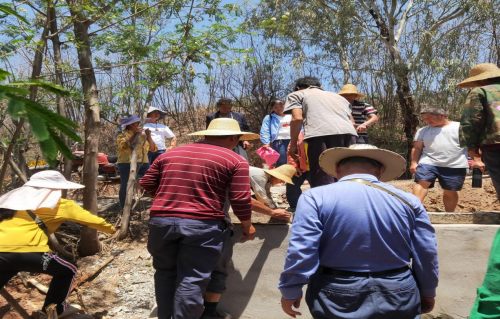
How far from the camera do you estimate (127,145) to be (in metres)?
6.15

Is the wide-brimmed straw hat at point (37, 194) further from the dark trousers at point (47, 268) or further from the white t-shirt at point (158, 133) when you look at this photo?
the white t-shirt at point (158, 133)

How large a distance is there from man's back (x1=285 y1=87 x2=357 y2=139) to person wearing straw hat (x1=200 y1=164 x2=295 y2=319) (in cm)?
49

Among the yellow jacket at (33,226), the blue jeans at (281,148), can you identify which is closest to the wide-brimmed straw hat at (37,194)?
the yellow jacket at (33,226)

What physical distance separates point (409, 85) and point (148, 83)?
921 centimetres

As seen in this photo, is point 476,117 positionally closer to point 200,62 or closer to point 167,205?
point 167,205

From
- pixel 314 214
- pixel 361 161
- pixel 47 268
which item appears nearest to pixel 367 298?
pixel 314 214

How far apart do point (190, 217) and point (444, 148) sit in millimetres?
3319

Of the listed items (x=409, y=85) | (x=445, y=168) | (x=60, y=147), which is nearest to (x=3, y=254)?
(x=60, y=147)

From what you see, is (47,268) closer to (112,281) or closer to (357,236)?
(112,281)

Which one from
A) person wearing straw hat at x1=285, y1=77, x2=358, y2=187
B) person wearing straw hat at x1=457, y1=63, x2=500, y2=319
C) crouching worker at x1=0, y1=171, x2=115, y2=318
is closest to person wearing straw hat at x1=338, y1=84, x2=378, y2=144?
person wearing straw hat at x1=285, y1=77, x2=358, y2=187

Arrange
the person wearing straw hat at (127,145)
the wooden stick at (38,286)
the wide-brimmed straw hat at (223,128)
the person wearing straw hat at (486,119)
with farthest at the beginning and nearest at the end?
the person wearing straw hat at (127,145)
the wooden stick at (38,286)
the person wearing straw hat at (486,119)
the wide-brimmed straw hat at (223,128)

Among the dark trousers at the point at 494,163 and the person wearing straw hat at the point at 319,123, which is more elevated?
the person wearing straw hat at the point at 319,123

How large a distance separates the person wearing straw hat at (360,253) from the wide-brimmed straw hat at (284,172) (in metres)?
1.85

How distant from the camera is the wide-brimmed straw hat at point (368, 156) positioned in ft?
7.82
